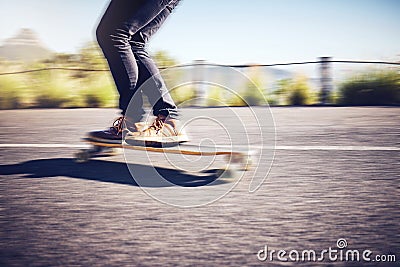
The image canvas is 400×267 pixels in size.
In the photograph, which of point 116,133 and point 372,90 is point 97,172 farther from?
point 372,90

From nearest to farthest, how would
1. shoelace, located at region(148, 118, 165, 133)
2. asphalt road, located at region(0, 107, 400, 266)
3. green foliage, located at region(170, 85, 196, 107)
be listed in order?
asphalt road, located at region(0, 107, 400, 266)
shoelace, located at region(148, 118, 165, 133)
green foliage, located at region(170, 85, 196, 107)

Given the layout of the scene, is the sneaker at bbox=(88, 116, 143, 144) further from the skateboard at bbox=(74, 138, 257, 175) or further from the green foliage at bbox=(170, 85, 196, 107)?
the green foliage at bbox=(170, 85, 196, 107)

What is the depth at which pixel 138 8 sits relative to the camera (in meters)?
4.05

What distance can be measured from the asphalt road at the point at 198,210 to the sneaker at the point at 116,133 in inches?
6.7

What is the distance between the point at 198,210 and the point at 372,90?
1016cm

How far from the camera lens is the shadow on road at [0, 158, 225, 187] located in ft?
11.8

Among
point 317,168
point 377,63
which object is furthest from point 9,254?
point 377,63

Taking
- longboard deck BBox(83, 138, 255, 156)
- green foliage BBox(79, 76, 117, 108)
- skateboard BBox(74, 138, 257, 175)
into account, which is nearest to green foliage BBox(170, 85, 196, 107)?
green foliage BBox(79, 76, 117, 108)

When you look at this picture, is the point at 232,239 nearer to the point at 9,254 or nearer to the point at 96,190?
the point at 9,254

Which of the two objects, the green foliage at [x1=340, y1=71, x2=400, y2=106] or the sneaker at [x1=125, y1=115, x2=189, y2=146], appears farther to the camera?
the green foliage at [x1=340, y1=71, x2=400, y2=106]

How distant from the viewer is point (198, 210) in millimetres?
2916

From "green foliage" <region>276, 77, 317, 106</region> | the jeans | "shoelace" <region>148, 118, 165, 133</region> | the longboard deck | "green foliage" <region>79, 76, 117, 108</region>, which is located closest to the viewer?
the longboard deck

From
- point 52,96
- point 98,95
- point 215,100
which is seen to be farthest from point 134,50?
point 52,96

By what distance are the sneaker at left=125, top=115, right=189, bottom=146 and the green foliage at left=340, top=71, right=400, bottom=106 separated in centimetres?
871
